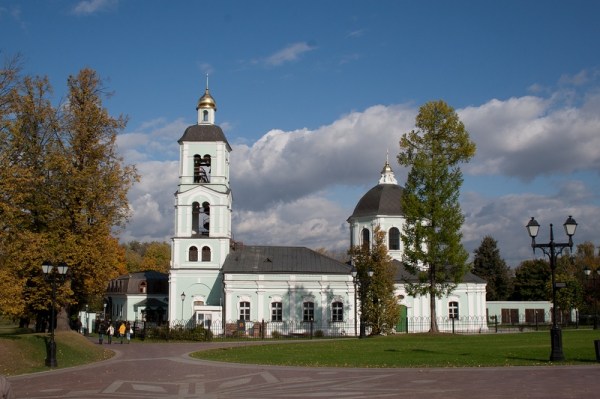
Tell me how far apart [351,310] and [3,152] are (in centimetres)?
3029

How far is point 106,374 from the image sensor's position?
2111 centimetres

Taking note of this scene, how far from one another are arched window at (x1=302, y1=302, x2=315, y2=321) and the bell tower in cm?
637

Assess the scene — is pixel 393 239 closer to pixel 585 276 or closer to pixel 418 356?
pixel 585 276

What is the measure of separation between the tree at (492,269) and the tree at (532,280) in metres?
1.57

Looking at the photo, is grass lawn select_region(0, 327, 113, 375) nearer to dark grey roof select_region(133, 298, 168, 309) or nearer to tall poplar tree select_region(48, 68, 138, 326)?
tall poplar tree select_region(48, 68, 138, 326)

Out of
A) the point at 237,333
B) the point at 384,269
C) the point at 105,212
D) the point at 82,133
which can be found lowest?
the point at 237,333

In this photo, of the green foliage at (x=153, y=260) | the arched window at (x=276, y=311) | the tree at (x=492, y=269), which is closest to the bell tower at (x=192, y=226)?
the arched window at (x=276, y=311)

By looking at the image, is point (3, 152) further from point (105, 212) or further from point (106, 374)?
point (106, 374)

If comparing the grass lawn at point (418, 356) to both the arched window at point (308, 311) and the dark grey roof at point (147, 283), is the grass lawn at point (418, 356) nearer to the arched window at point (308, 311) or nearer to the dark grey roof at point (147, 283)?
the arched window at point (308, 311)

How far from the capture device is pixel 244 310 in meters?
48.4

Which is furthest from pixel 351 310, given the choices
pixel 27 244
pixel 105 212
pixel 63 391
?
pixel 63 391

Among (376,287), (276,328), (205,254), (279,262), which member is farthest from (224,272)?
(376,287)

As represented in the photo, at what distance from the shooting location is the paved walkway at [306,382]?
584 inches

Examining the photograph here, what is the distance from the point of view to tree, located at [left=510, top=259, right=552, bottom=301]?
2985 inches
